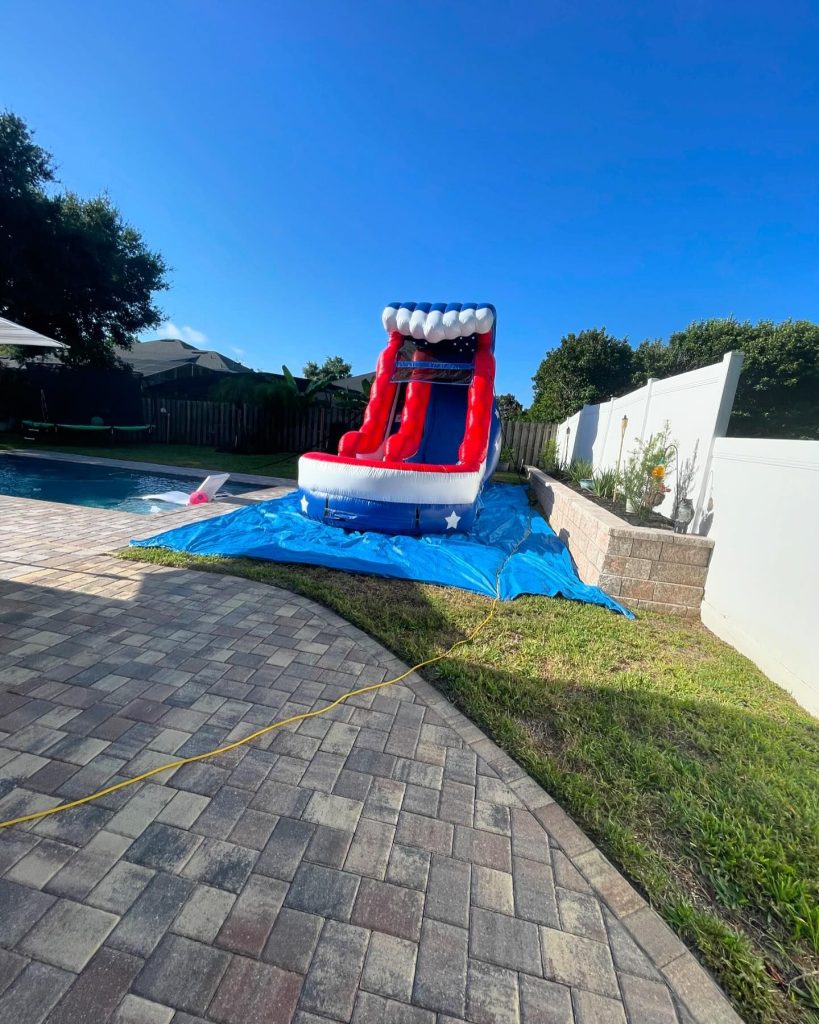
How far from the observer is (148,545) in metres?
5.61

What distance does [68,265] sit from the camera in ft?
49.2

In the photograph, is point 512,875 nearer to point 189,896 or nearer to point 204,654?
point 189,896

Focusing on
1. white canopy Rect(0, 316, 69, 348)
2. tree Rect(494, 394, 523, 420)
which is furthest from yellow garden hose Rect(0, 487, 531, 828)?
tree Rect(494, 394, 523, 420)

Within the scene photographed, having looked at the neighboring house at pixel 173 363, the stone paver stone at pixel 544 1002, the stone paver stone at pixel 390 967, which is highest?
the neighboring house at pixel 173 363

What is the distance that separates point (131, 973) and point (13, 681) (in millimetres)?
2082

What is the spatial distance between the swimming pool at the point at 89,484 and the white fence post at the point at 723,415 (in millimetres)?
7985

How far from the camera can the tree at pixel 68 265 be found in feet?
45.1

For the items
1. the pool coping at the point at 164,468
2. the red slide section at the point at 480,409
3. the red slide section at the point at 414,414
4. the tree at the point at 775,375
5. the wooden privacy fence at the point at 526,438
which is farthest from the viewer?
the tree at the point at 775,375

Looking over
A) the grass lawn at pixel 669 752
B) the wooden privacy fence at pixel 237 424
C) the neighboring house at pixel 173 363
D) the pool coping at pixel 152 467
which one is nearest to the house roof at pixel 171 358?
the neighboring house at pixel 173 363

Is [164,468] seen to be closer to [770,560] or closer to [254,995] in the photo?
[254,995]

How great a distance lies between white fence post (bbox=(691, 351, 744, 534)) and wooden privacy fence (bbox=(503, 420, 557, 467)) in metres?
11.5

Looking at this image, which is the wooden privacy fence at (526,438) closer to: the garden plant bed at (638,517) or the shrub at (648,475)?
the garden plant bed at (638,517)

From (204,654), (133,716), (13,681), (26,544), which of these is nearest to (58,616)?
(13,681)

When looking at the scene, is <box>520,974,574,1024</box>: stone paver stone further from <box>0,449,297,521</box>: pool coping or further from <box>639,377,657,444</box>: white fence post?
<box>0,449,297,521</box>: pool coping
